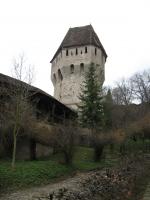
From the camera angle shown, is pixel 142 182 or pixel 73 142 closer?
pixel 142 182

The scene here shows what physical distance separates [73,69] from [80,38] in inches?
233

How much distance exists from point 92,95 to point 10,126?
16.1 m

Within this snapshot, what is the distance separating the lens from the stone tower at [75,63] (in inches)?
2222

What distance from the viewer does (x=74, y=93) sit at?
2212 inches

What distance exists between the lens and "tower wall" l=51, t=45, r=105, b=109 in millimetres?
56281

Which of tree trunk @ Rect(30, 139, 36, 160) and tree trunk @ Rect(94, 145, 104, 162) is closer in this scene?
tree trunk @ Rect(30, 139, 36, 160)

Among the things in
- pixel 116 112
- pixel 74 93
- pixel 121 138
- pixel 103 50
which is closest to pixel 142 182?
pixel 121 138

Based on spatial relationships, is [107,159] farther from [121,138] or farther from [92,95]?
[92,95]

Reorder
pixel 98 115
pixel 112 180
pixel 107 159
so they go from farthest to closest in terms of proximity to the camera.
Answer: pixel 98 115 < pixel 107 159 < pixel 112 180

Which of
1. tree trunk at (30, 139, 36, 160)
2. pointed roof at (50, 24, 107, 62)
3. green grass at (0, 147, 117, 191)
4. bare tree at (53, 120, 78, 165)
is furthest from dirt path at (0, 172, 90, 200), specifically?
pointed roof at (50, 24, 107, 62)

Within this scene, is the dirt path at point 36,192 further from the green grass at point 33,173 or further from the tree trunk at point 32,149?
the tree trunk at point 32,149

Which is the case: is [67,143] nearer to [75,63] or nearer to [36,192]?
[36,192]

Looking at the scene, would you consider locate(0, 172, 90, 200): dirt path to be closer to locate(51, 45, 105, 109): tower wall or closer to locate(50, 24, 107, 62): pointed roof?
locate(51, 45, 105, 109): tower wall

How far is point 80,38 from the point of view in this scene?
195ft
